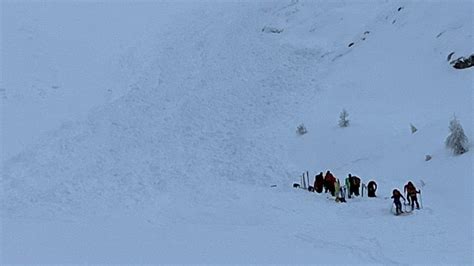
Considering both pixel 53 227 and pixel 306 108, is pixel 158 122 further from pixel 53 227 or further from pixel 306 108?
pixel 53 227

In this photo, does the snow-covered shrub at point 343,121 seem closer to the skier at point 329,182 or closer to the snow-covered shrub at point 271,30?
the skier at point 329,182

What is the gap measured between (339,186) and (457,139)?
3105 millimetres

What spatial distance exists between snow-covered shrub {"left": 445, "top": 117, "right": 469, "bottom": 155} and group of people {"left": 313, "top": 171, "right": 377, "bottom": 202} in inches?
86.7

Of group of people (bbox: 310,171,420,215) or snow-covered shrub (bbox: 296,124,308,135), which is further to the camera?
snow-covered shrub (bbox: 296,124,308,135)

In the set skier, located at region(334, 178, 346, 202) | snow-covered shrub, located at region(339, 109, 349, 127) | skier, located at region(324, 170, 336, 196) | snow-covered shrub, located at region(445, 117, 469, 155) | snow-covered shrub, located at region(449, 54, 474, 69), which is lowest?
skier, located at region(334, 178, 346, 202)

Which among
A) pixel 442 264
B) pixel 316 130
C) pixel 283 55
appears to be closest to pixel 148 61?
pixel 283 55

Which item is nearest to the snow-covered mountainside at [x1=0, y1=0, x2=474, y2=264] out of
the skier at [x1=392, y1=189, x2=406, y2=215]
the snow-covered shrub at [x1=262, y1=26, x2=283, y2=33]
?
the snow-covered shrub at [x1=262, y1=26, x2=283, y2=33]

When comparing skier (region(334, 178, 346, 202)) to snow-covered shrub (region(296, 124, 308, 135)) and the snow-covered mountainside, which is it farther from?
snow-covered shrub (region(296, 124, 308, 135))

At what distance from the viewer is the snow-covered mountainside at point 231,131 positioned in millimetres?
14023

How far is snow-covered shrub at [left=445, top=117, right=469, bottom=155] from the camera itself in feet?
56.5

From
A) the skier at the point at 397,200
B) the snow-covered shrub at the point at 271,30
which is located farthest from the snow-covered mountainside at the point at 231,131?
the skier at the point at 397,200

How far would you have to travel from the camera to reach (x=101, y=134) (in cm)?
2162

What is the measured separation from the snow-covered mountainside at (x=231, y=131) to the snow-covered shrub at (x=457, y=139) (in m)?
0.43

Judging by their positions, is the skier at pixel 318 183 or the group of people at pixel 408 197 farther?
the skier at pixel 318 183
